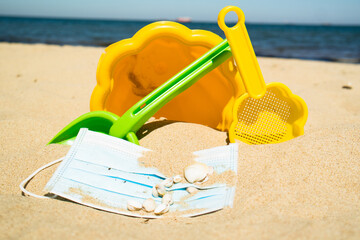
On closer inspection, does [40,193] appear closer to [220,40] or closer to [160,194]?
[160,194]

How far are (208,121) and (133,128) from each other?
61cm

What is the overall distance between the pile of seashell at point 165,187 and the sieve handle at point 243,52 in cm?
Answer: 54

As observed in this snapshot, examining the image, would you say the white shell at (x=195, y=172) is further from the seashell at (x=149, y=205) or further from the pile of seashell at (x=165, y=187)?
the seashell at (x=149, y=205)

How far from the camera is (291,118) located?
1.73 meters

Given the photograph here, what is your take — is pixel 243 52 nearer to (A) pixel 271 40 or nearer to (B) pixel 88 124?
(B) pixel 88 124

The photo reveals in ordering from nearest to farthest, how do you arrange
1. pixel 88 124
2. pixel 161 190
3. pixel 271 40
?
pixel 161 190, pixel 88 124, pixel 271 40

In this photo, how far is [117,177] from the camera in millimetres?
1306

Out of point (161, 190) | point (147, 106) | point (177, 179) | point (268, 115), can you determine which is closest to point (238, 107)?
point (268, 115)

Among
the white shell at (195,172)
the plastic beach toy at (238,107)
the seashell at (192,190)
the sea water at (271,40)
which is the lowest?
the sea water at (271,40)

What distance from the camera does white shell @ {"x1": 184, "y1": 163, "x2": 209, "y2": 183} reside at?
1274 millimetres

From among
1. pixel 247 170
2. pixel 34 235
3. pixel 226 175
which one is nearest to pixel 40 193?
pixel 34 235

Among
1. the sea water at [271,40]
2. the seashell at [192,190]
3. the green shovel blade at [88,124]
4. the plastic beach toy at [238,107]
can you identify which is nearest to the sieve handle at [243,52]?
the plastic beach toy at [238,107]

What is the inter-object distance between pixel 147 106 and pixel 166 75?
479mm

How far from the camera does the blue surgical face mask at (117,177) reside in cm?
115
